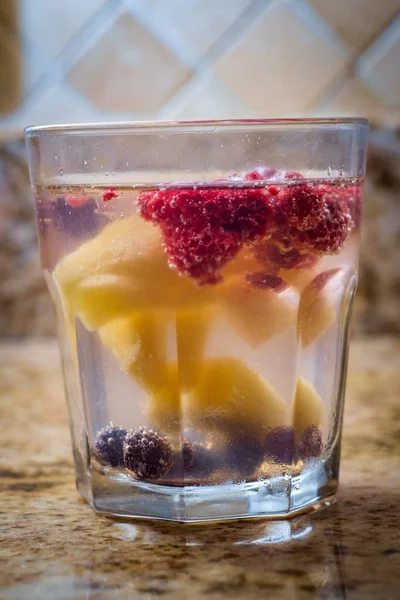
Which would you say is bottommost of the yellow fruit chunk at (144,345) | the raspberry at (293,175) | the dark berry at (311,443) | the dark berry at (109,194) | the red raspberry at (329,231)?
the dark berry at (311,443)

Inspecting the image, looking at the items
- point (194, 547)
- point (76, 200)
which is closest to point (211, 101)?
point (76, 200)

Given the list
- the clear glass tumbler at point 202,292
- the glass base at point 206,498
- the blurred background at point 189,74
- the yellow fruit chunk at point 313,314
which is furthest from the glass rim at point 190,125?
the blurred background at point 189,74

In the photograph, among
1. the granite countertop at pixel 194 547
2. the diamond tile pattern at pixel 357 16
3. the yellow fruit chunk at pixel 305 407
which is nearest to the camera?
the granite countertop at pixel 194 547

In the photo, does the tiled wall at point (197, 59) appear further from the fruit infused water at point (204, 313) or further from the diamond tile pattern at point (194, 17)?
the fruit infused water at point (204, 313)

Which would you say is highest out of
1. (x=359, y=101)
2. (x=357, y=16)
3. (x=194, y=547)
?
(x=357, y=16)

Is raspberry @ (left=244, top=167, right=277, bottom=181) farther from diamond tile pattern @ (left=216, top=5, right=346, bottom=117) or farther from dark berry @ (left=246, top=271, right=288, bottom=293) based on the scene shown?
diamond tile pattern @ (left=216, top=5, right=346, bottom=117)

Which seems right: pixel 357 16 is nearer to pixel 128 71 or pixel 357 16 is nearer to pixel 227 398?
pixel 128 71
